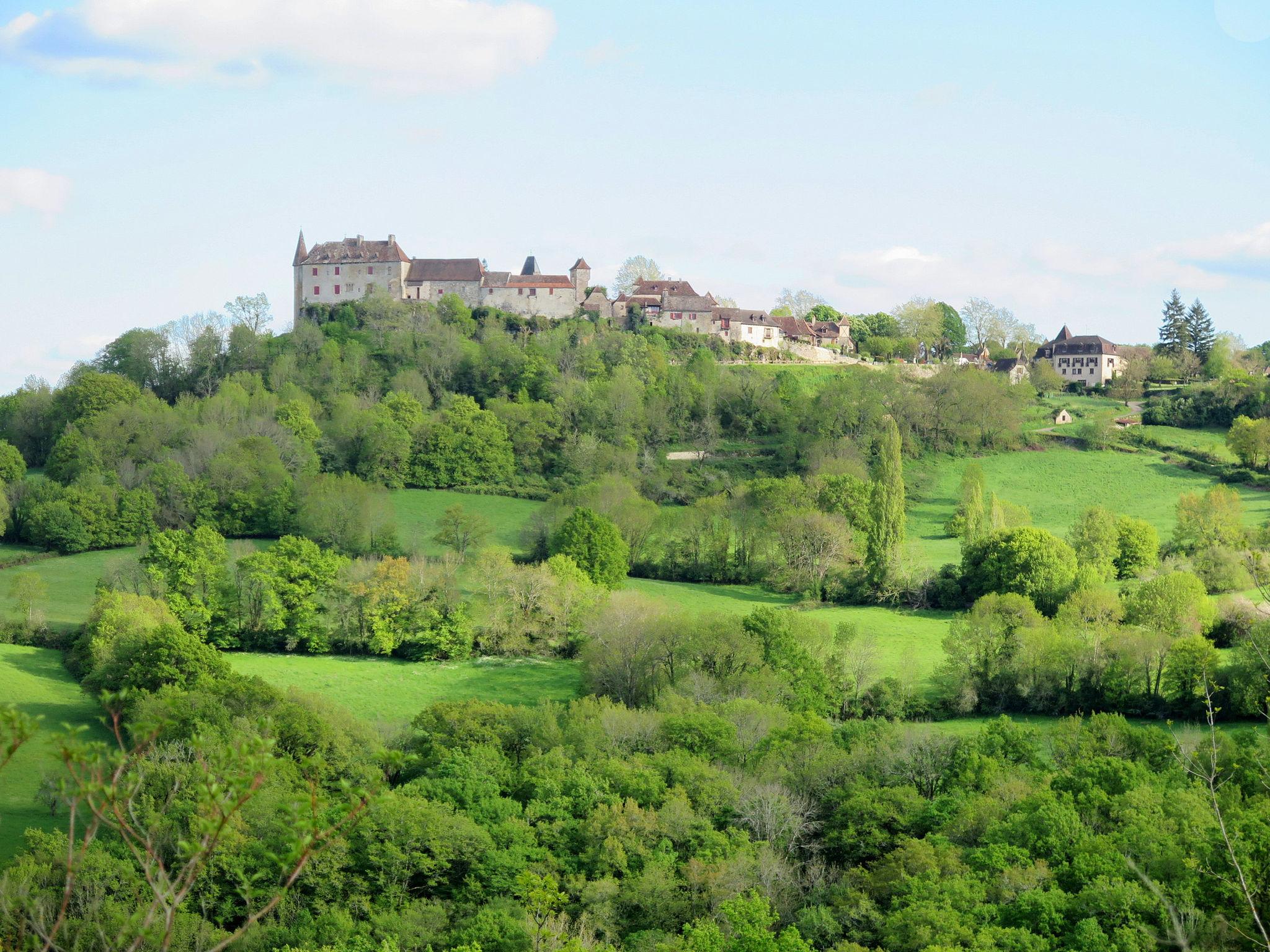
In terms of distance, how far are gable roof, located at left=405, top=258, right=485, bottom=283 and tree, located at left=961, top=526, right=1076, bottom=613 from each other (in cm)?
6182

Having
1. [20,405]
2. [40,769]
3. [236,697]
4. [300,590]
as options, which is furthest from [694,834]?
[20,405]

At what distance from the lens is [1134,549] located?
64.2 m

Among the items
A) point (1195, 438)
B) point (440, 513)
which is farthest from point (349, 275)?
point (1195, 438)

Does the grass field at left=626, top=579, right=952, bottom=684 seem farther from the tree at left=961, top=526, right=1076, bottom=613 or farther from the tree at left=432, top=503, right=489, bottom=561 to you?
the tree at left=432, top=503, right=489, bottom=561

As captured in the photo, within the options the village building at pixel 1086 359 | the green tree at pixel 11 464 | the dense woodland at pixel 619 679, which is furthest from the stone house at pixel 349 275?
the village building at pixel 1086 359

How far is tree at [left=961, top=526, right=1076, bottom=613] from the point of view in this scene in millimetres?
58375

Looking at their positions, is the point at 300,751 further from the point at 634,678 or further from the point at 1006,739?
the point at 1006,739

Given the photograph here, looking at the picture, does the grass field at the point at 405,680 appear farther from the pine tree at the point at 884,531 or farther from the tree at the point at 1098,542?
the tree at the point at 1098,542

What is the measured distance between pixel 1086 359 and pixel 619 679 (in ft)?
277

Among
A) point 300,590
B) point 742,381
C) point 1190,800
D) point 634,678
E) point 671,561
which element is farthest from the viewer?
point 742,381

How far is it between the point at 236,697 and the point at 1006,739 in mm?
24617

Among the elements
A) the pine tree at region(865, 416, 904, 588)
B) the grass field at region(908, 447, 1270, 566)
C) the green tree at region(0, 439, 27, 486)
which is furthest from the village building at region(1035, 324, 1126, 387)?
the green tree at region(0, 439, 27, 486)

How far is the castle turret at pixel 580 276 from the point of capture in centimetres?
11306

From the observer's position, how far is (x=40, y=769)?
3988cm
